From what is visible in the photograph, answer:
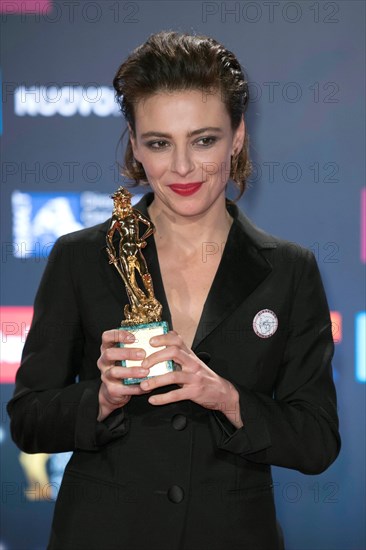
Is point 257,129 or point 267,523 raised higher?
point 257,129

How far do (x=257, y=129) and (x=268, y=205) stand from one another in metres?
0.23

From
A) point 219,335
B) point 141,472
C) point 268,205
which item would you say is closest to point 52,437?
point 141,472

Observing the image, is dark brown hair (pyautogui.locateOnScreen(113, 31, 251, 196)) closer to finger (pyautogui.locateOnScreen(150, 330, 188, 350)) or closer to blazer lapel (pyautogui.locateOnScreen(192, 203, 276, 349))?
blazer lapel (pyautogui.locateOnScreen(192, 203, 276, 349))

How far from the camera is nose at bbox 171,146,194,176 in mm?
1394

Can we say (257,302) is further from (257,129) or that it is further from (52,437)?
(257,129)

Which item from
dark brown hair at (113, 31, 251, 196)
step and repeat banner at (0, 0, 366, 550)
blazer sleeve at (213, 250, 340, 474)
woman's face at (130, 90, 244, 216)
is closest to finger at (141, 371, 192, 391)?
blazer sleeve at (213, 250, 340, 474)

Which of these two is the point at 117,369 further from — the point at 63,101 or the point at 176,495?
the point at 63,101

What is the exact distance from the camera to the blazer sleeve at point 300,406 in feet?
4.42

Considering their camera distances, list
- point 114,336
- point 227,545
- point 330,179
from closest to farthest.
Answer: point 114,336 → point 227,545 → point 330,179

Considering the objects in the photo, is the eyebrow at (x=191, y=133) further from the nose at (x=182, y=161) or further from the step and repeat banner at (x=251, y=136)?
the step and repeat banner at (x=251, y=136)

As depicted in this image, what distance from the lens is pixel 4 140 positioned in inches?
109

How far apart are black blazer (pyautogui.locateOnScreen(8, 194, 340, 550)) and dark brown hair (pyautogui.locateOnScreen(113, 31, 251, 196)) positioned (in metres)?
0.22

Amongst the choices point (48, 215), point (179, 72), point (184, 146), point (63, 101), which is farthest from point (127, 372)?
point (63, 101)

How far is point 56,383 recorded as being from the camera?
1425mm
